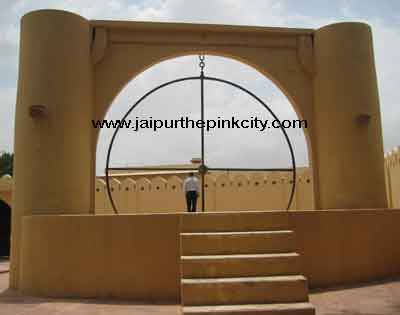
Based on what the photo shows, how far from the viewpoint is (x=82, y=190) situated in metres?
6.25

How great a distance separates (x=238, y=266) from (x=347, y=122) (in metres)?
3.28

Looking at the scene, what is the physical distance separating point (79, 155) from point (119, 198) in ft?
17.0

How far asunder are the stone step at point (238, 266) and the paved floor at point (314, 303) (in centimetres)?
46

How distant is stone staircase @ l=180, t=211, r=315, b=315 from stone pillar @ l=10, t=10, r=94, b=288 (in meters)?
1.95

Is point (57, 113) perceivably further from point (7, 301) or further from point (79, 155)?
point (7, 301)

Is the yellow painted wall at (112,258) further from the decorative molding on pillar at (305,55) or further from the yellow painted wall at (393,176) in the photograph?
the yellow painted wall at (393,176)

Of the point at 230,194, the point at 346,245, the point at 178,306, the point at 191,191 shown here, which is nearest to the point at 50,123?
Answer: the point at 191,191

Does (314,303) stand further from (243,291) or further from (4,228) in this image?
(4,228)

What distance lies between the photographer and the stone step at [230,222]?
16.3 feet

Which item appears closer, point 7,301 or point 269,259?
point 269,259

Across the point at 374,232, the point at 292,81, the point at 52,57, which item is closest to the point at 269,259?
the point at 374,232

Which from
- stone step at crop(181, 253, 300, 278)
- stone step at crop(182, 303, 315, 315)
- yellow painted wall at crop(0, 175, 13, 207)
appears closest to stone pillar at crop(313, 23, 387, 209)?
stone step at crop(181, 253, 300, 278)

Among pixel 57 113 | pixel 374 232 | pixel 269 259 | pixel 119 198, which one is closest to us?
pixel 269 259

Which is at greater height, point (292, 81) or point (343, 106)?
point (292, 81)
